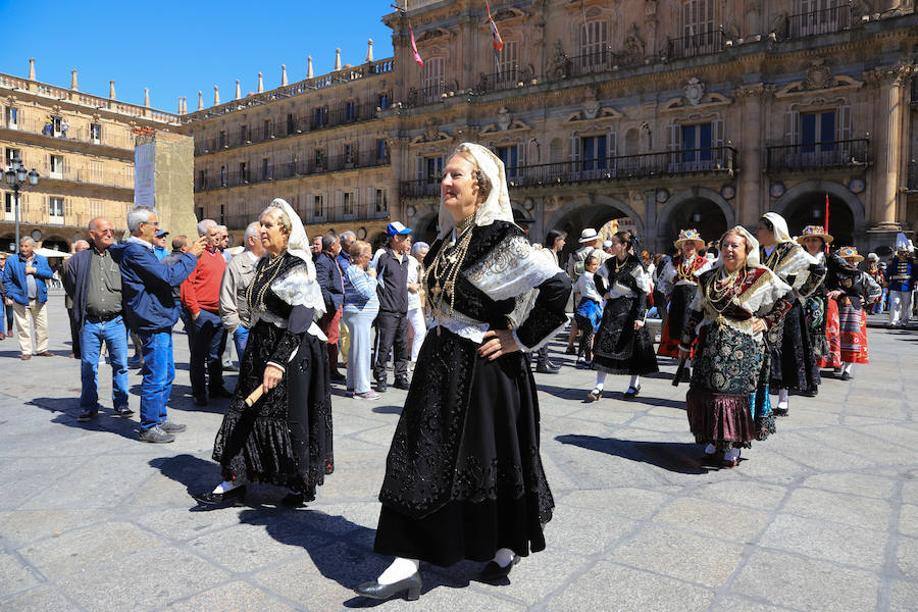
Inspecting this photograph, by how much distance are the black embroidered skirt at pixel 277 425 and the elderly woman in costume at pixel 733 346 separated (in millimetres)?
2608

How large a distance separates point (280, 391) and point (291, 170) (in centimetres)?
3886

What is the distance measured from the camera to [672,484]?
432cm

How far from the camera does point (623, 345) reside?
22.8ft

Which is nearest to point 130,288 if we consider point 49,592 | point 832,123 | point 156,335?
point 156,335

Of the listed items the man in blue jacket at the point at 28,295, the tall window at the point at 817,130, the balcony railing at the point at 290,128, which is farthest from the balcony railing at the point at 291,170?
the man in blue jacket at the point at 28,295

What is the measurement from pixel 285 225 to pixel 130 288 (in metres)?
1.99

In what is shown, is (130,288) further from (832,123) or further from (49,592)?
(832,123)

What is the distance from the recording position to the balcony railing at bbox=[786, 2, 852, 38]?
2238cm

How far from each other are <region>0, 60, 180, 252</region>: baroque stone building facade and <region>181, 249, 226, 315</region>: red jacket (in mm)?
39566

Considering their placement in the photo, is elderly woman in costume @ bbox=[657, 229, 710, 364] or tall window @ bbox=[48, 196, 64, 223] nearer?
elderly woman in costume @ bbox=[657, 229, 710, 364]

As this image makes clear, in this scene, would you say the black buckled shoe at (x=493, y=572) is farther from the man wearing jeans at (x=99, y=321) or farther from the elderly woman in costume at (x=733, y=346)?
the man wearing jeans at (x=99, y=321)

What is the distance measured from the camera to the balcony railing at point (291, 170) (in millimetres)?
36562

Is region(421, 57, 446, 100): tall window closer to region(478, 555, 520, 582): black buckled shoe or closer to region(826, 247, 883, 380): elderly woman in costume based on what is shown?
region(826, 247, 883, 380): elderly woman in costume

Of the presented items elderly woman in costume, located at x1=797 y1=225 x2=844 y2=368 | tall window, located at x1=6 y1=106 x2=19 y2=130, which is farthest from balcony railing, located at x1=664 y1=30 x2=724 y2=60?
tall window, located at x1=6 y1=106 x2=19 y2=130
